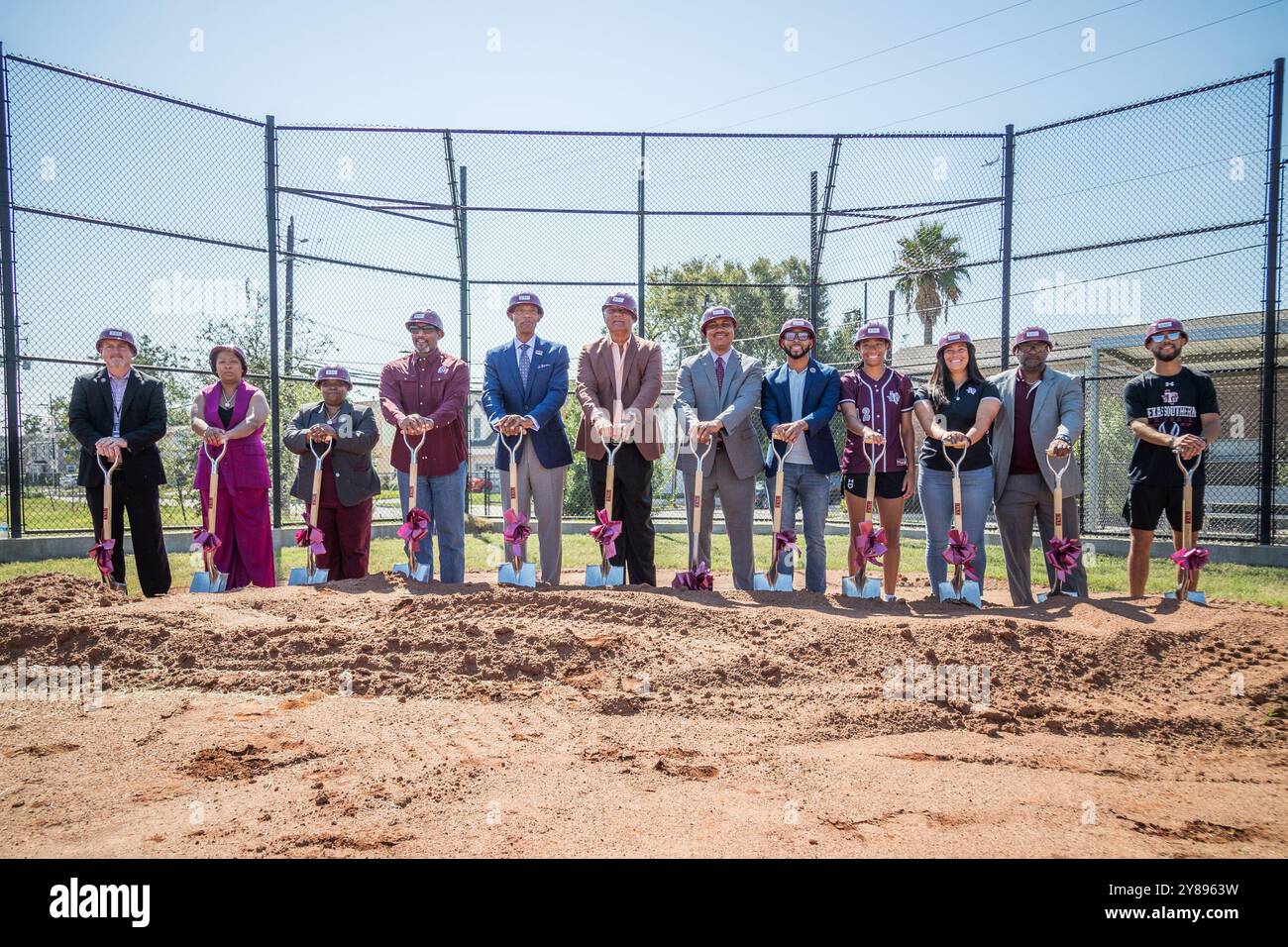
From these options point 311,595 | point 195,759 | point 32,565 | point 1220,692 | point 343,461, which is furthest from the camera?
point 32,565

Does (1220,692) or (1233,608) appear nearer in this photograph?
(1220,692)

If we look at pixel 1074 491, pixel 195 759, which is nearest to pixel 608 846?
pixel 195 759

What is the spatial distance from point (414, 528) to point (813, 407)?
2.99m

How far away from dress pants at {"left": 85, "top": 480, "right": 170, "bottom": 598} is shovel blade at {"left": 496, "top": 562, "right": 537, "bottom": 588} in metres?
2.62

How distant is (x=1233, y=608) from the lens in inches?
192

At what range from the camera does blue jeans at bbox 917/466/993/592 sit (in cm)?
569

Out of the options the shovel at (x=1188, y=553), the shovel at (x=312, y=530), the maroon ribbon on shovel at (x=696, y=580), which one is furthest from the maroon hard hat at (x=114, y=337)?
the shovel at (x=1188, y=553)

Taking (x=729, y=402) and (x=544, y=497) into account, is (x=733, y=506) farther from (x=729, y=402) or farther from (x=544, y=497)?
(x=544, y=497)

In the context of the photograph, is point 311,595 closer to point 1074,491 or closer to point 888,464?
point 888,464

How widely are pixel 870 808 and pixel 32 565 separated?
8371 millimetres

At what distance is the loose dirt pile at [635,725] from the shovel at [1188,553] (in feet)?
1.12

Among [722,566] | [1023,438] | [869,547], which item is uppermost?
[1023,438]

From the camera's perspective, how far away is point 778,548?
18.5 ft

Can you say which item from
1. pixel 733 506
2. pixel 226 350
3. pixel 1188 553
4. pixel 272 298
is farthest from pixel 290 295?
pixel 1188 553
